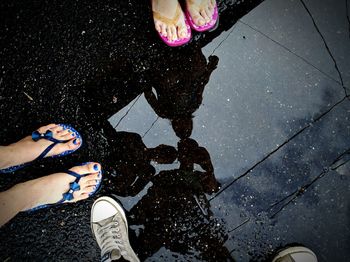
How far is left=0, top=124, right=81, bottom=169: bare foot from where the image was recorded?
2158 millimetres

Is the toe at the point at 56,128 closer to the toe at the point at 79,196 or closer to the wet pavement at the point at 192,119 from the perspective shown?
the wet pavement at the point at 192,119

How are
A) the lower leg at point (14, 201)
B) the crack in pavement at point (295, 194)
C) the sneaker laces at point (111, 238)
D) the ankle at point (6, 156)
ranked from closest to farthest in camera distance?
1. the lower leg at point (14, 201)
2. the ankle at point (6, 156)
3. the sneaker laces at point (111, 238)
4. the crack in pavement at point (295, 194)

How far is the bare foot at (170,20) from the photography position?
225 centimetres

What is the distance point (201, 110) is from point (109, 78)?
791 mm

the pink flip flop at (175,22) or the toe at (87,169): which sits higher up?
the pink flip flop at (175,22)

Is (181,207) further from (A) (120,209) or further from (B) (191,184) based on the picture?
(A) (120,209)

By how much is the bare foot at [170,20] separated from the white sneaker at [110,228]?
4.52 ft

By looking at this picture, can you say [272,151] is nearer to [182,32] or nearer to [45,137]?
[182,32]

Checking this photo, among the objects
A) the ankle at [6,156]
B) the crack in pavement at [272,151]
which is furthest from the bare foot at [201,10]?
the ankle at [6,156]

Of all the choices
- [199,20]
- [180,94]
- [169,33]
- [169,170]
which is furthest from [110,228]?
[199,20]

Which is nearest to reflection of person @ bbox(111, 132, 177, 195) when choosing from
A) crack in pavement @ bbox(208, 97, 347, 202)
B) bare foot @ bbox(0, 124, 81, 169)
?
bare foot @ bbox(0, 124, 81, 169)

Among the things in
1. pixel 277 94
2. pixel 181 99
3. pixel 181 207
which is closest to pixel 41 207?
pixel 181 207

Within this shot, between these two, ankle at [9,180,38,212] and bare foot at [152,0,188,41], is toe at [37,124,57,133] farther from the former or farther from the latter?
bare foot at [152,0,188,41]

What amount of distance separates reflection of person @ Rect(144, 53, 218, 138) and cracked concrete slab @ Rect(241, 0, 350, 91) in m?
0.64
